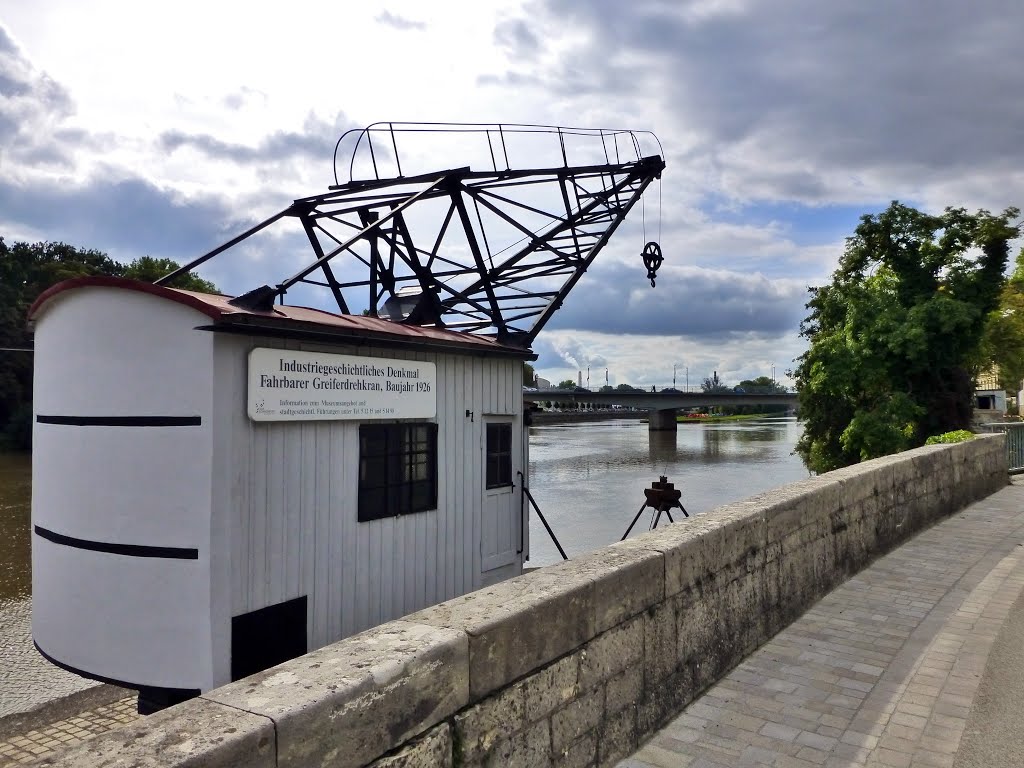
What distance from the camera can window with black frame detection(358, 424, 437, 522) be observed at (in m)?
6.37

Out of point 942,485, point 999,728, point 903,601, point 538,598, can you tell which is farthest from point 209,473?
point 942,485

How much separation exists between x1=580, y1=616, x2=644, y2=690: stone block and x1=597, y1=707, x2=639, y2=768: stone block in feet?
0.71

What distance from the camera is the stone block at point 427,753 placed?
256 centimetres

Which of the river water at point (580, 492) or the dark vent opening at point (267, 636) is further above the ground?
the dark vent opening at point (267, 636)

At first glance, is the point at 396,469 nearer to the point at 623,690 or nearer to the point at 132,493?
the point at 132,493

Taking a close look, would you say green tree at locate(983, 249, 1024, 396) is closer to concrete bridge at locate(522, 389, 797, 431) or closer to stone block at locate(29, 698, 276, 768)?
concrete bridge at locate(522, 389, 797, 431)

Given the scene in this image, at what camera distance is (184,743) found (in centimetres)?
207

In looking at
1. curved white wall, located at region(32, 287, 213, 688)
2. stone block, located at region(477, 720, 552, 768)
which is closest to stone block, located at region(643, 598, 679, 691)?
stone block, located at region(477, 720, 552, 768)

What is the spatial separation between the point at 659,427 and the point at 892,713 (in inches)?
2380

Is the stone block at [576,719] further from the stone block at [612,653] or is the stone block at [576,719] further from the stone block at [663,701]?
the stone block at [663,701]

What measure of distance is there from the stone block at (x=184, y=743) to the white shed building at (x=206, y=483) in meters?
3.22

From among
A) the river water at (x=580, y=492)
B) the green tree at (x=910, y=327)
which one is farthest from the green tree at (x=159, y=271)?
the green tree at (x=910, y=327)

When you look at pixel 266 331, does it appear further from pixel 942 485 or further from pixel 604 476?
pixel 604 476

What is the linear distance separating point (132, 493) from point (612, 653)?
139 inches
